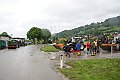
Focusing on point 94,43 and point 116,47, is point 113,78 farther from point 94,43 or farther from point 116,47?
point 116,47

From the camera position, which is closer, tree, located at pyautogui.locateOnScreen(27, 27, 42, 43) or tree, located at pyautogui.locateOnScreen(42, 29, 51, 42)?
tree, located at pyautogui.locateOnScreen(27, 27, 42, 43)

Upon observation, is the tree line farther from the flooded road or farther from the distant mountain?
the flooded road

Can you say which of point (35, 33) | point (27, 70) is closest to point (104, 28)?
point (35, 33)

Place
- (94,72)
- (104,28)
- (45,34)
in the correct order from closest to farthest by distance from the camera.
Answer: (94,72), (104,28), (45,34)

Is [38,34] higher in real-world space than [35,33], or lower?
lower

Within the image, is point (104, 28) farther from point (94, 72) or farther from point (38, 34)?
point (94, 72)

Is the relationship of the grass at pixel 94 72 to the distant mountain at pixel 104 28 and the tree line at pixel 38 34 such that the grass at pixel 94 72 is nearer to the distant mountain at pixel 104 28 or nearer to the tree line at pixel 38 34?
the distant mountain at pixel 104 28

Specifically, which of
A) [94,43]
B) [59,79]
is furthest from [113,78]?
[94,43]

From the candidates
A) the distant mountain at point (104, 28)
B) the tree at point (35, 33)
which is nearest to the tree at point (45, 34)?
the tree at point (35, 33)

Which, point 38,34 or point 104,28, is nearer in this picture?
point 104,28

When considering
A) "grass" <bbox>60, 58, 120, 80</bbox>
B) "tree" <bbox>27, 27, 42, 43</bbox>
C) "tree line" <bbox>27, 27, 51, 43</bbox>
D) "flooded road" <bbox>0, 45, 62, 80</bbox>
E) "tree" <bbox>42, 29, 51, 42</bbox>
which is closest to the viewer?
"grass" <bbox>60, 58, 120, 80</bbox>

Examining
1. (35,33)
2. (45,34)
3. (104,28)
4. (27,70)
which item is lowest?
(27,70)

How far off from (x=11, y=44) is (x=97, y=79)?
53.0 meters

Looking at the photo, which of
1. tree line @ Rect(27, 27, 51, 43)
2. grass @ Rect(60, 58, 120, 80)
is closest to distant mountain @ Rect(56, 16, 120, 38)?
tree line @ Rect(27, 27, 51, 43)
